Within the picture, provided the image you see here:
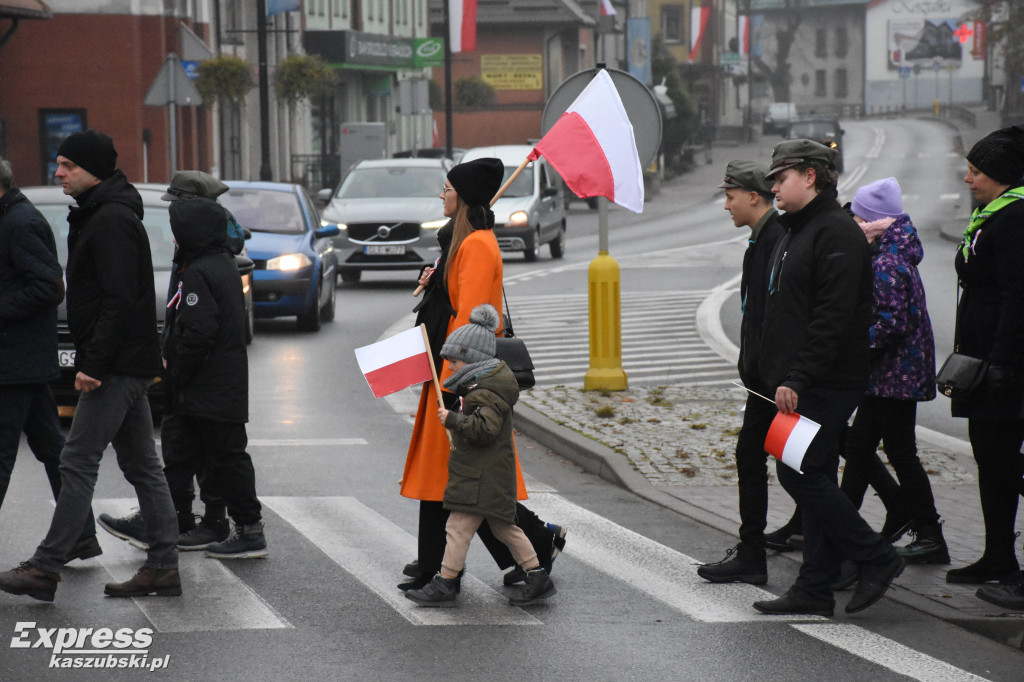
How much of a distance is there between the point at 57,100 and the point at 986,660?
28706mm

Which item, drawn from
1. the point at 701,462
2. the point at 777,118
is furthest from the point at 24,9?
the point at 777,118

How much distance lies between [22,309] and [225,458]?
1.14 m

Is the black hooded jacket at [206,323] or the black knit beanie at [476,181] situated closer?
the black knit beanie at [476,181]

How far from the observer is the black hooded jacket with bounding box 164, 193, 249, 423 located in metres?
6.67

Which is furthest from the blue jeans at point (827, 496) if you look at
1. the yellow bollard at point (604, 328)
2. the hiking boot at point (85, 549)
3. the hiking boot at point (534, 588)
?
the yellow bollard at point (604, 328)

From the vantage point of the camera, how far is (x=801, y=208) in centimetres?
596

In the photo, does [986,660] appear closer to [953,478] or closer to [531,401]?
[953,478]

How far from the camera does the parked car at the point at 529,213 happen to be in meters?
25.7

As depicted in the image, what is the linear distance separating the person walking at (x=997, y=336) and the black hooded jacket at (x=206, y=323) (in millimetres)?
3159

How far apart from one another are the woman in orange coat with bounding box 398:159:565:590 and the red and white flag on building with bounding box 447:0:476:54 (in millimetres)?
39686

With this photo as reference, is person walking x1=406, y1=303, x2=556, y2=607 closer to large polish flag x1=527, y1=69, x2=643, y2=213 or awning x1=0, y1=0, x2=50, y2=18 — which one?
large polish flag x1=527, y1=69, x2=643, y2=213

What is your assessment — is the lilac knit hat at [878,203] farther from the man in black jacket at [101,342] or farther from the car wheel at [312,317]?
the car wheel at [312,317]

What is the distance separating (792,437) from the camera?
586 centimetres

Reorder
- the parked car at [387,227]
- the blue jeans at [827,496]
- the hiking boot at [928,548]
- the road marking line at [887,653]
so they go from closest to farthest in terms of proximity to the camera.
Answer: the road marking line at [887,653] < the blue jeans at [827,496] < the hiking boot at [928,548] < the parked car at [387,227]
